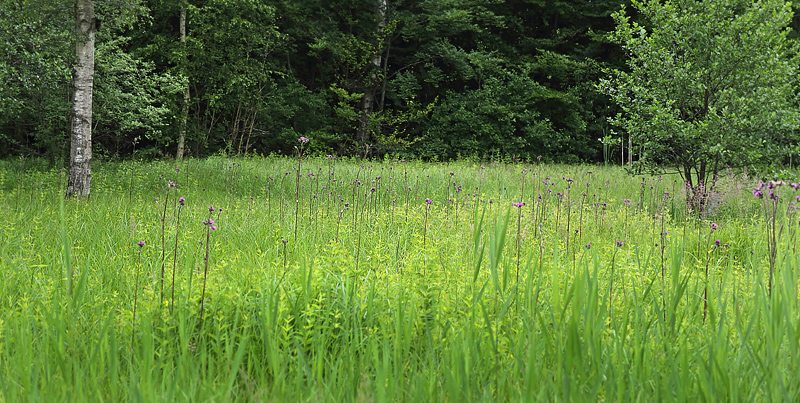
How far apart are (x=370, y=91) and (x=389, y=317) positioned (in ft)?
65.7

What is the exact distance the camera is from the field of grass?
1.34 meters

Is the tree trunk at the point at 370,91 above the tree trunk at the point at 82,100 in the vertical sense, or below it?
above

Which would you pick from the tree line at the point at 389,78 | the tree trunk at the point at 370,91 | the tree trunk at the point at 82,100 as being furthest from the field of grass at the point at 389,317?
the tree trunk at the point at 370,91

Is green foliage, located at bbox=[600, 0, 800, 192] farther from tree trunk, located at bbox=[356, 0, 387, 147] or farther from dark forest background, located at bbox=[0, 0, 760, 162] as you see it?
tree trunk, located at bbox=[356, 0, 387, 147]

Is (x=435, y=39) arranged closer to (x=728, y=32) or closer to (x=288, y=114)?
(x=288, y=114)

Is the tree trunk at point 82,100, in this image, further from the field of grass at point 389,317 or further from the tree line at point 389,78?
the tree line at point 389,78

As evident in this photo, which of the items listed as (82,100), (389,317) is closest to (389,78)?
(82,100)

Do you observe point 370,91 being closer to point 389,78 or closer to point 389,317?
point 389,78

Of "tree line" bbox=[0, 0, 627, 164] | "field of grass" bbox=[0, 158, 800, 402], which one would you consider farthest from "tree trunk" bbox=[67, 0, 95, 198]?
"tree line" bbox=[0, 0, 627, 164]

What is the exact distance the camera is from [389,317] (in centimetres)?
196

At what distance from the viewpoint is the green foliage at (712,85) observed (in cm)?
618

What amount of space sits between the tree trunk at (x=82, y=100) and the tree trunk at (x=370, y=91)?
13783mm

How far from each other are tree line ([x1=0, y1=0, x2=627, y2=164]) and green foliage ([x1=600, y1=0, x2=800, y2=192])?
13217 mm

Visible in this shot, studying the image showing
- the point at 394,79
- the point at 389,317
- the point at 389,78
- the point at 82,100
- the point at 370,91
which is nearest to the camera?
the point at 389,317
